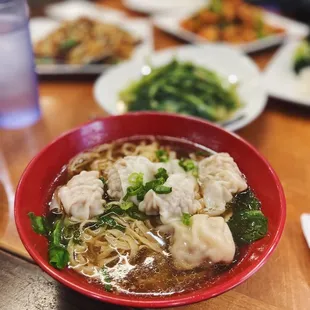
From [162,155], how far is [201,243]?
49 cm

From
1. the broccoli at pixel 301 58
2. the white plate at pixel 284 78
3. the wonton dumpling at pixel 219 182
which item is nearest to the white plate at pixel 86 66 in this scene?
the white plate at pixel 284 78

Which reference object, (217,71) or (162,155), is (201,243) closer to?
(162,155)

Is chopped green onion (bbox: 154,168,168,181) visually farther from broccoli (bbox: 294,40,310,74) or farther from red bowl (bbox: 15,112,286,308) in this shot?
broccoli (bbox: 294,40,310,74)

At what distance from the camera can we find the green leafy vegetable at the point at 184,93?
2.18 meters

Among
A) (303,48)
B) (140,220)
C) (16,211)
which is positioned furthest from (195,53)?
(16,211)

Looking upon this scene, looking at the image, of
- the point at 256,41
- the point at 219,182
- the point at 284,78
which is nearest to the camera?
the point at 219,182

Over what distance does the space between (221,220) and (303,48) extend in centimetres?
177

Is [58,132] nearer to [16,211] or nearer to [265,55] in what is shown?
[16,211]

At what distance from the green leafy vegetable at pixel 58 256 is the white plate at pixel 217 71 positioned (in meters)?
1.01

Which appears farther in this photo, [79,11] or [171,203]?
[79,11]

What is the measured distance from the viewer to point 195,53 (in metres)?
2.63

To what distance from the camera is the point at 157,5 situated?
3434 millimetres

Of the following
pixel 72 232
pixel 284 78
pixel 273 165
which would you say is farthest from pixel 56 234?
pixel 284 78

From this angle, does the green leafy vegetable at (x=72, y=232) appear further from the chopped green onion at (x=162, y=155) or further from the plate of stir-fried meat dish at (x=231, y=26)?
the plate of stir-fried meat dish at (x=231, y=26)
